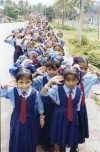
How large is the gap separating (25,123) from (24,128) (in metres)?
0.06

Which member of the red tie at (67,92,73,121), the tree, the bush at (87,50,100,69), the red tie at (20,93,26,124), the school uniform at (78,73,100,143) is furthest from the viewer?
the tree

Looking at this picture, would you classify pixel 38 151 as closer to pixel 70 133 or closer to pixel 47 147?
pixel 47 147

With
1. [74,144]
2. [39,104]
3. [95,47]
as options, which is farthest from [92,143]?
[95,47]

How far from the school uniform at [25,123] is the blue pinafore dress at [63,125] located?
0.77ft

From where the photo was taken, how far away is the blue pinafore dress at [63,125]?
442 centimetres

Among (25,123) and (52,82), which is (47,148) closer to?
(25,123)

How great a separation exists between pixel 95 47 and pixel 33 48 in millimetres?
8162

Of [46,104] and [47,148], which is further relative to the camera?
[47,148]

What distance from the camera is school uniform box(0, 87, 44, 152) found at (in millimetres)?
4273

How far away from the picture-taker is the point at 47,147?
198 inches

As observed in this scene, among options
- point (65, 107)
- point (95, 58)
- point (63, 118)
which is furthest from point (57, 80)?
point (95, 58)

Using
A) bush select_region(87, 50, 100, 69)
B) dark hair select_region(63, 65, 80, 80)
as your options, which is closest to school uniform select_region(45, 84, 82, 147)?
dark hair select_region(63, 65, 80, 80)

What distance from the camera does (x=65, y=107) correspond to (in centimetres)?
441

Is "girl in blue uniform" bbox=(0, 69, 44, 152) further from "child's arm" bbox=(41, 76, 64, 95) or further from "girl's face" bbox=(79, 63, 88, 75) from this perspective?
"girl's face" bbox=(79, 63, 88, 75)
